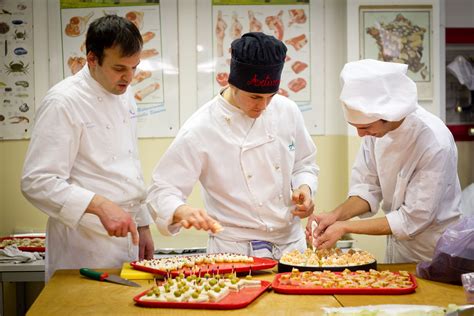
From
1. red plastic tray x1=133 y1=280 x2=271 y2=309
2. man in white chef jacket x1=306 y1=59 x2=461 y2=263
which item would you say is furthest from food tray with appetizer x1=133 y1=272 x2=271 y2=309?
man in white chef jacket x1=306 y1=59 x2=461 y2=263

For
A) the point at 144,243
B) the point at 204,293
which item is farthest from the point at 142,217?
the point at 204,293

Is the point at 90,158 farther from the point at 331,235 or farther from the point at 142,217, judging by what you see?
the point at 331,235

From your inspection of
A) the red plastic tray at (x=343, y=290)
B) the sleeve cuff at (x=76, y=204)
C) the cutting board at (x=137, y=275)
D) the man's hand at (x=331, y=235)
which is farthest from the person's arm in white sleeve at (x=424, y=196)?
the sleeve cuff at (x=76, y=204)

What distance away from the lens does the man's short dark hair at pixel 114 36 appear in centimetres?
293

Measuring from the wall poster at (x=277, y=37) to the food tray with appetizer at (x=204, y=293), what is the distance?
294 cm

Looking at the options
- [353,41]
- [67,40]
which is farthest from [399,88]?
[67,40]

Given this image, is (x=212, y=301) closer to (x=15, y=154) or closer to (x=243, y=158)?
(x=243, y=158)

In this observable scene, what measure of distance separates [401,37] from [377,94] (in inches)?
103

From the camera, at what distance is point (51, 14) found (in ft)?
17.1

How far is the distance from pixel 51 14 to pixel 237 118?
264cm

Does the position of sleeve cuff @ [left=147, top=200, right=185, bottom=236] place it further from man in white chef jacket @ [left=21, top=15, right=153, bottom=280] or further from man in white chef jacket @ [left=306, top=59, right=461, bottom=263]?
man in white chef jacket @ [left=306, top=59, right=461, bottom=263]

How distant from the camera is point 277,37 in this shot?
532 centimetres

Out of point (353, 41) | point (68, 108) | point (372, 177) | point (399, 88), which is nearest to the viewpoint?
point (399, 88)

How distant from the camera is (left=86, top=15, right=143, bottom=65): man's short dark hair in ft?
9.62
